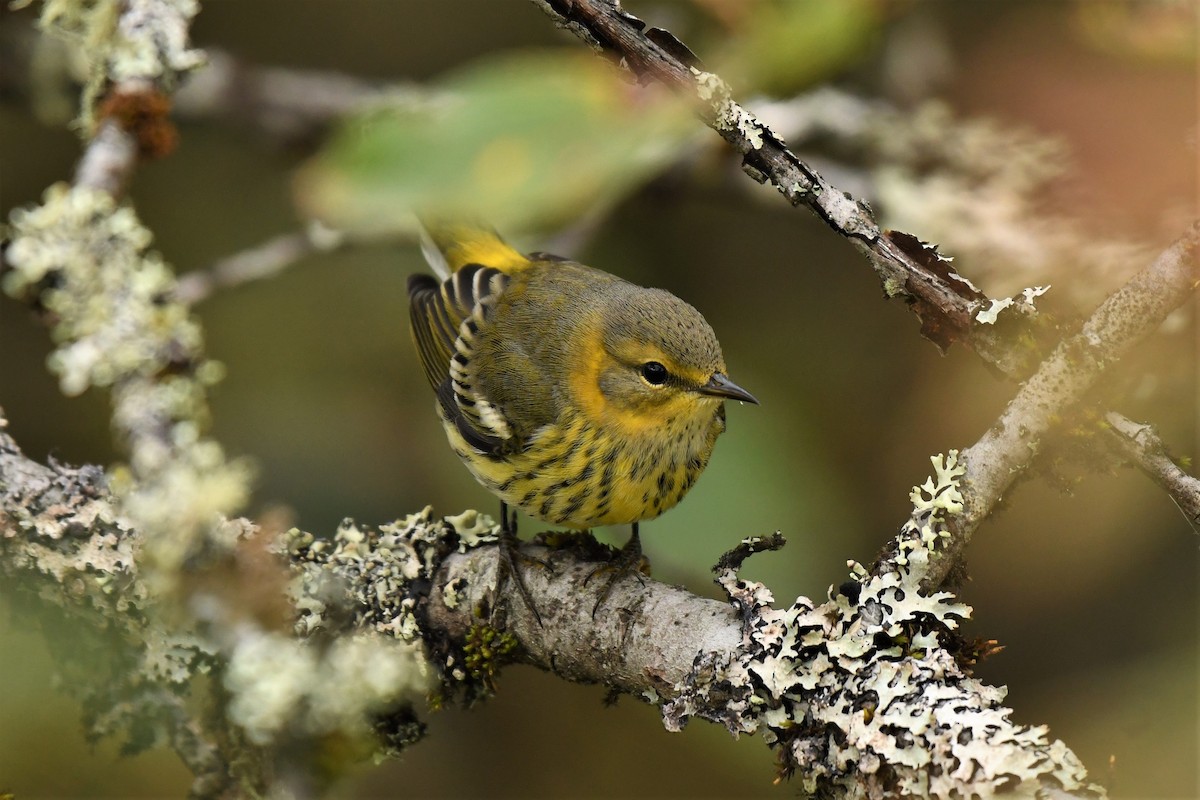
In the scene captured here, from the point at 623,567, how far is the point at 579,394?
736 mm

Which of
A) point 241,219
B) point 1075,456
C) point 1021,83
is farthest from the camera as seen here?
point 241,219

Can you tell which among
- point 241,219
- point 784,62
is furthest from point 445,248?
point 784,62

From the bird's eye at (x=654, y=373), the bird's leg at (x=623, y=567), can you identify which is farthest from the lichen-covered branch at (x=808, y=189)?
the bird's eye at (x=654, y=373)

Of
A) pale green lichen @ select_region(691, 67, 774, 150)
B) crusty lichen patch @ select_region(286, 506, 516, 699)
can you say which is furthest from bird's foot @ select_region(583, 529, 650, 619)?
pale green lichen @ select_region(691, 67, 774, 150)

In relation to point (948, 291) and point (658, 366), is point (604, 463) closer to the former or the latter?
point (658, 366)

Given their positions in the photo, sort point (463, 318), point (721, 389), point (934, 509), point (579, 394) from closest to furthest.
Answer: point (934, 509) < point (721, 389) < point (579, 394) < point (463, 318)

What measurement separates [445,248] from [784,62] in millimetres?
1834

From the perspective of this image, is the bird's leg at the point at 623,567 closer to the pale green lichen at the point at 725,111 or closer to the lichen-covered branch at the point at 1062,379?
the lichen-covered branch at the point at 1062,379

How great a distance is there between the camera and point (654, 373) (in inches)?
115

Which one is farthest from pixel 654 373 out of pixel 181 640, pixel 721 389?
pixel 181 640

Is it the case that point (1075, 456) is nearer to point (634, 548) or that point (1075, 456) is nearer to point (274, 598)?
point (634, 548)

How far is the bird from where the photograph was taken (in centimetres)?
282

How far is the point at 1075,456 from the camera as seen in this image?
1.84 metres

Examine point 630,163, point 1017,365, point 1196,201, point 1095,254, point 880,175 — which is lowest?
point 630,163
